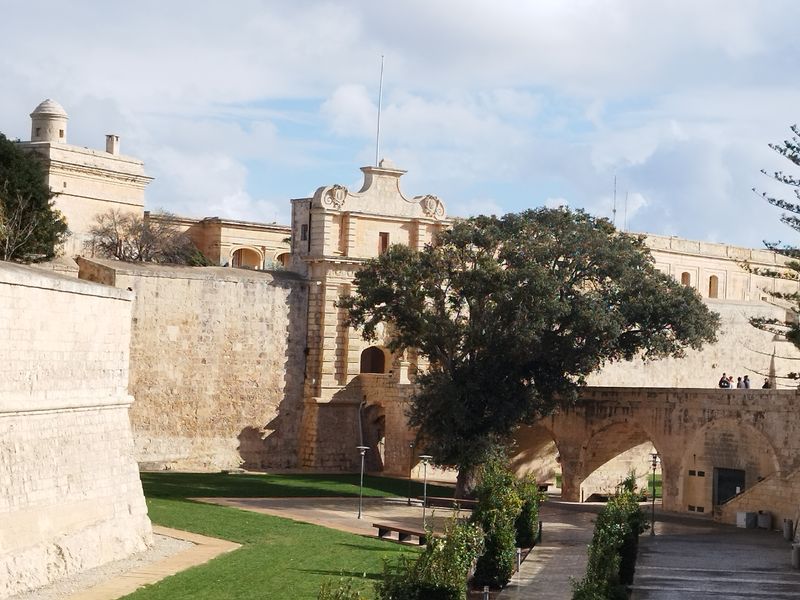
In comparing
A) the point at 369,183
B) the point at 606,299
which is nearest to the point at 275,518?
the point at 606,299

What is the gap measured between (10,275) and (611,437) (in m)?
21.4

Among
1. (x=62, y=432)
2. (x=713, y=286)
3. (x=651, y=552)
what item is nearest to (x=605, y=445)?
(x=651, y=552)

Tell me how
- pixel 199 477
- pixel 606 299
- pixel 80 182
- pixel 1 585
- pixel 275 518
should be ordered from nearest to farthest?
pixel 1 585, pixel 275 518, pixel 606 299, pixel 199 477, pixel 80 182

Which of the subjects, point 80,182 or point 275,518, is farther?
point 80,182

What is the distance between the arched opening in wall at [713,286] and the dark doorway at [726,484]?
27.6 metres

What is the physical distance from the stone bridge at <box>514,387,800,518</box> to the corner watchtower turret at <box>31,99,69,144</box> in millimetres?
21709

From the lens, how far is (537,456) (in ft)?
143

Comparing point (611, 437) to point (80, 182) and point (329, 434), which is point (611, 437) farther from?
point (80, 182)

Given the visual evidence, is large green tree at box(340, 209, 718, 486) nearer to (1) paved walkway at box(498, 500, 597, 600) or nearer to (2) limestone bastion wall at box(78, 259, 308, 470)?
(1) paved walkway at box(498, 500, 597, 600)

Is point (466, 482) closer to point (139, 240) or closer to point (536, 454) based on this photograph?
point (536, 454)

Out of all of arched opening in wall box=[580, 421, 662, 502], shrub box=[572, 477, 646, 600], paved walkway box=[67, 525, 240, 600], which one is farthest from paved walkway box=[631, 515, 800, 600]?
paved walkway box=[67, 525, 240, 600]

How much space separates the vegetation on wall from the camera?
161 ft

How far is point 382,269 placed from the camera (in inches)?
1388

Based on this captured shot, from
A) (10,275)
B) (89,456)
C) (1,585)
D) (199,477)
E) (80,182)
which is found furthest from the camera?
(80,182)
